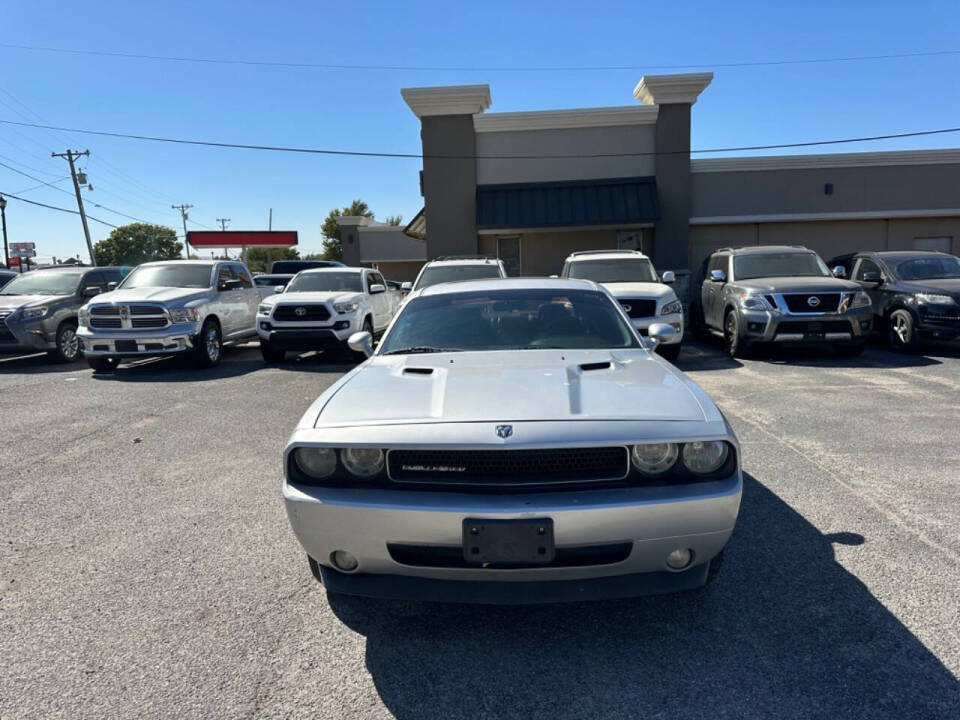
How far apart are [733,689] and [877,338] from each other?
11627 millimetres

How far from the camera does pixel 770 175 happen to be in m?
18.5

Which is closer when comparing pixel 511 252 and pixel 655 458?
pixel 655 458

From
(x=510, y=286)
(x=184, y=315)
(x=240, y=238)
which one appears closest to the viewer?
(x=510, y=286)

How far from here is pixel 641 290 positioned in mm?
10148

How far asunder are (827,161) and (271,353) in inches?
641

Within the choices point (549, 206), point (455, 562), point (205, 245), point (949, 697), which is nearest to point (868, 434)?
point (949, 697)

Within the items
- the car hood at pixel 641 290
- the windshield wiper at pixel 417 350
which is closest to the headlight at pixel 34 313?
the car hood at pixel 641 290

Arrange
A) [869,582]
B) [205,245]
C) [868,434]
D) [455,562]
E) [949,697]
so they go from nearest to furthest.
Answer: [949,697] < [455,562] < [869,582] < [868,434] < [205,245]

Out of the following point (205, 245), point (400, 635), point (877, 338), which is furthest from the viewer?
point (205, 245)

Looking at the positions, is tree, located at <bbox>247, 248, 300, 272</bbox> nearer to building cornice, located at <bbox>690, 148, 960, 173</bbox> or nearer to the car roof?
building cornice, located at <bbox>690, 148, 960, 173</bbox>

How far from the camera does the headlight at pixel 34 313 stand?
11172mm

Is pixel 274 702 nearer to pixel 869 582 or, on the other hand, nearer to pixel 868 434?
pixel 869 582

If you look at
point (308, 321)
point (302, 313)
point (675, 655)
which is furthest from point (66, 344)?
point (675, 655)

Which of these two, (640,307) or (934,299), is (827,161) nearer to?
(934,299)
